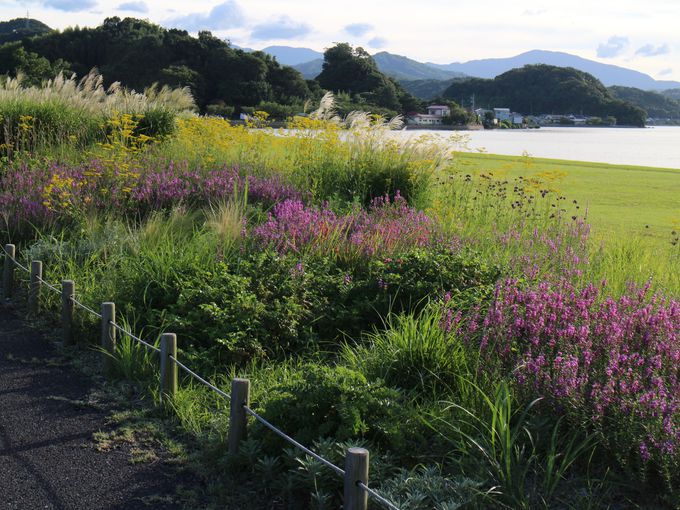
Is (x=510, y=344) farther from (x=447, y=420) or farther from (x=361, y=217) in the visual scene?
(x=361, y=217)

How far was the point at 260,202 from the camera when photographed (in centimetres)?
912

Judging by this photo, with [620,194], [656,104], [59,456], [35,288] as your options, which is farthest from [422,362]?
[656,104]

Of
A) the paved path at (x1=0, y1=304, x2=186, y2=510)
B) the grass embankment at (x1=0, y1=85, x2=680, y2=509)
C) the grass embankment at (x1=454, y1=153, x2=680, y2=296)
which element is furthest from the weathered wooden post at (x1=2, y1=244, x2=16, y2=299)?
the grass embankment at (x1=454, y1=153, x2=680, y2=296)

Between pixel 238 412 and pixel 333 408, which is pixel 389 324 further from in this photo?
pixel 238 412

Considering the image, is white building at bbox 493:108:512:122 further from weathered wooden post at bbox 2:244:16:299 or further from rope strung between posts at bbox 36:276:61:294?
rope strung between posts at bbox 36:276:61:294

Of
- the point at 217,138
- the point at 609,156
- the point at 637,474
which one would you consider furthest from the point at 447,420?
the point at 609,156

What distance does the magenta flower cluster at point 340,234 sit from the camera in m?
6.82

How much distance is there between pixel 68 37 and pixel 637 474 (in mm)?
69344

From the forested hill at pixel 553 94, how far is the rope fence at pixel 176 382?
174ft

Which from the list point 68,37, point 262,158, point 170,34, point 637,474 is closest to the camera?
point 637,474

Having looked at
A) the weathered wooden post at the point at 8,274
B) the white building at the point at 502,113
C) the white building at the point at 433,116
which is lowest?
the weathered wooden post at the point at 8,274

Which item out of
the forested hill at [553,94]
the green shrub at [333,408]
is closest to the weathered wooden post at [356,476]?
the green shrub at [333,408]

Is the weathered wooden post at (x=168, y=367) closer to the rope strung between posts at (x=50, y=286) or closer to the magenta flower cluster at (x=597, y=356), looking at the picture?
the magenta flower cluster at (x=597, y=356)

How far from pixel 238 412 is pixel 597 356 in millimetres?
2062
